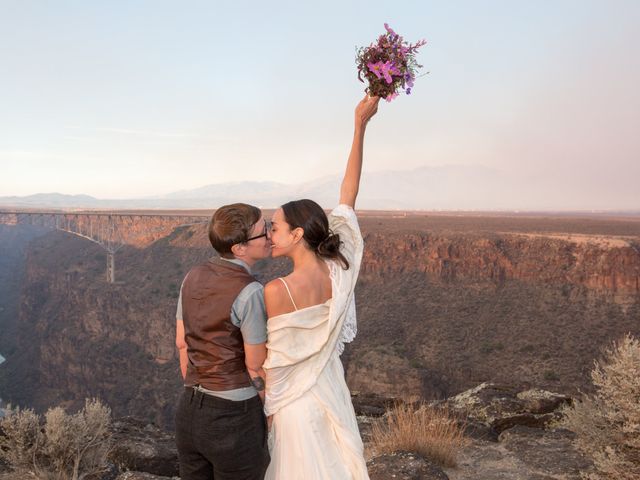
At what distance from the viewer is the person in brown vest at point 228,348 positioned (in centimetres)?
219

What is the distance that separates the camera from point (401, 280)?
4009cm

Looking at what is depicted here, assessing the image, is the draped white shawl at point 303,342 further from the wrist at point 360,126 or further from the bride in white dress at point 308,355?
the wrist at point 360,126

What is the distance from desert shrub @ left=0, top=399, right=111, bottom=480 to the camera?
5281 mm

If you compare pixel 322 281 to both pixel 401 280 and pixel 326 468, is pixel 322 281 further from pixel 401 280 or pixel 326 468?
pixel 401 280

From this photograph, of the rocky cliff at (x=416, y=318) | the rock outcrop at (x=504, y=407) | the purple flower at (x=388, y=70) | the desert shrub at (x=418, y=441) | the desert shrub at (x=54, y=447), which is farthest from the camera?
the rocky cliff at (x=416, y=318)

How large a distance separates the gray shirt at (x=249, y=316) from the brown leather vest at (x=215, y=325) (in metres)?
0.02

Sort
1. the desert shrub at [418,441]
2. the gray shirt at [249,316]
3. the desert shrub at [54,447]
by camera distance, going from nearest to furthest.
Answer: the gray shirt at [249,316] < the desert shrub at [54,447] < the desert shrub at [418,441]

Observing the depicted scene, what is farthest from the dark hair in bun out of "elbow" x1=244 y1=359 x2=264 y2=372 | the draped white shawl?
"elbow" x1=244 y1=359 x2=264 y2=372

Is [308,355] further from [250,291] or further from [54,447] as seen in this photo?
[54,447]

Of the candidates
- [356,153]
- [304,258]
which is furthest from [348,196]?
[304,258]

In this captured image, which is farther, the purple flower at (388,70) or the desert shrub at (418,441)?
the desert shrub at (418,441)

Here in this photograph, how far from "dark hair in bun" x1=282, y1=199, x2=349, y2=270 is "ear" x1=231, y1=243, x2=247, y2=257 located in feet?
0.77

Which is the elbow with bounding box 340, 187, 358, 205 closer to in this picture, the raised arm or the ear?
the raised arm

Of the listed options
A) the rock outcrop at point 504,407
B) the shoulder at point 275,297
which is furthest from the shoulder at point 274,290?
the rock outcrop at point 504,407
